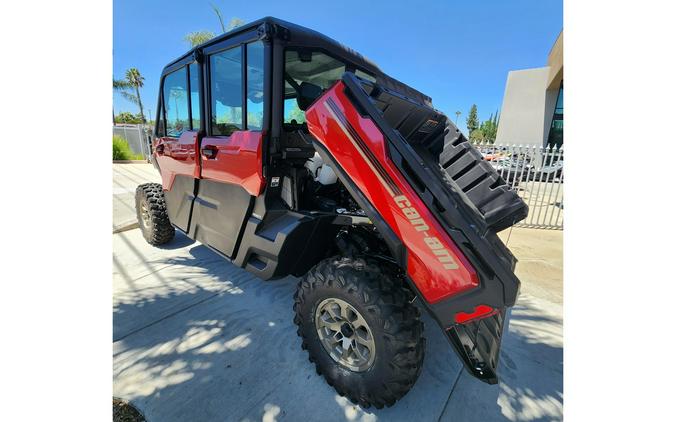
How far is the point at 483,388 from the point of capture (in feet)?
7.26

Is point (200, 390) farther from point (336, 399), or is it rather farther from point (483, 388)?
point (483, 388)

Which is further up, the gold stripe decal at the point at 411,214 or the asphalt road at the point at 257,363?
the gold stripe decal at the point at 411,214

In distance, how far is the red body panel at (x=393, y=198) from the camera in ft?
5.37

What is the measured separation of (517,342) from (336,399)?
1826mm

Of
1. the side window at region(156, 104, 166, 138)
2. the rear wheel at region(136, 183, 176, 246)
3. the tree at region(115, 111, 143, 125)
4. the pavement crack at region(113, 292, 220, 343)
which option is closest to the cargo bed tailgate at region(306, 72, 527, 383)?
the pavement crack at region(113, 292, 220, 343)

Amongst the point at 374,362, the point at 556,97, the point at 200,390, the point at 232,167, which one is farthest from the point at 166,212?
the point at 556,97

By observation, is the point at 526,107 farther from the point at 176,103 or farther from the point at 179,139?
the point at 179,139

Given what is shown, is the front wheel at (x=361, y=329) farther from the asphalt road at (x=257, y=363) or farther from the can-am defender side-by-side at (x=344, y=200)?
the asphalt road at (x=257, y=363)

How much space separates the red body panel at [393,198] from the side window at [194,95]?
1734mm

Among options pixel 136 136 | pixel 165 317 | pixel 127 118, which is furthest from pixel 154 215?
pixel 127 118

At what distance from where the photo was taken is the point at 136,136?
1783 cm

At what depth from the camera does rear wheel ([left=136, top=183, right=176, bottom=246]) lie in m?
4.38

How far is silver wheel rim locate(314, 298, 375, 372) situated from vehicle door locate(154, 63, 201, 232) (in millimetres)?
2103

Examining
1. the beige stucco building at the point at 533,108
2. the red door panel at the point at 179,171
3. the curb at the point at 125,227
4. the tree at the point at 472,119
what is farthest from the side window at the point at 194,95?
the tree at the point at 472,119
